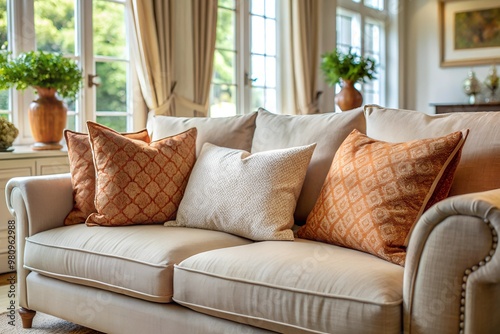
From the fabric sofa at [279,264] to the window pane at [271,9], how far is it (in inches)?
122

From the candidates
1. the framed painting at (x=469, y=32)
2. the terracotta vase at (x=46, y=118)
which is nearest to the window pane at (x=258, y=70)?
the terracotta vase at (x=46, y=118)

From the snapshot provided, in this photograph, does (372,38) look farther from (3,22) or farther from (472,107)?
(3,22)

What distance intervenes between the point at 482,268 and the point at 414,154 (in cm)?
54

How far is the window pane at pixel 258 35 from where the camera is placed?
5.72 m

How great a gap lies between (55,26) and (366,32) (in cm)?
409

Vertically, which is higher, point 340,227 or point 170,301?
point 340,227

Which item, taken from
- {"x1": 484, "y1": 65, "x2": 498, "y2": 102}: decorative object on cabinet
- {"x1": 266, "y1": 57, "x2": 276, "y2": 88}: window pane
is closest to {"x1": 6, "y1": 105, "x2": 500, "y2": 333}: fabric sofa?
{"x1": 266, "y1": 57, "x2": 276, "y2": 88}: window pane

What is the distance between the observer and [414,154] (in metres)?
2.05

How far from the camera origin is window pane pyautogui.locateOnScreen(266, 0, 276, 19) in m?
5.89

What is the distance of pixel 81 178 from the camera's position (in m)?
2.76

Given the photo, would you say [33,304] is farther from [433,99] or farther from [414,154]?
[433,99]

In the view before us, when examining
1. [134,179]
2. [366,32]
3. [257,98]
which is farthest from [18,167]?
[366,32]

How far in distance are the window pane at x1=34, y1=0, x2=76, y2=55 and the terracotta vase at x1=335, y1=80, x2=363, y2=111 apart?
2.64 meters

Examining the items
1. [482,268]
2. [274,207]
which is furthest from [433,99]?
[482,268]
